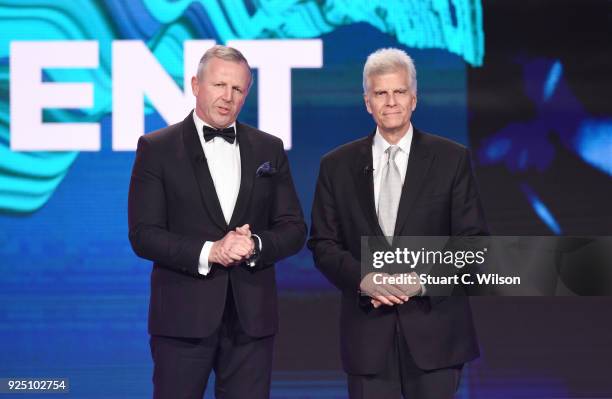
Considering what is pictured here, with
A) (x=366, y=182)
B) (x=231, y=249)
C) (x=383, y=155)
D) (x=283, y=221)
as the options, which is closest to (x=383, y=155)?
(x=383, y=155)

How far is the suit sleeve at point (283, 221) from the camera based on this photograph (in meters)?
3.10

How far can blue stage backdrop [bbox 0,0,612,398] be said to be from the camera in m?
4.70

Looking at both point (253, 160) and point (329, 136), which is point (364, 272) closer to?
point (253, 160)

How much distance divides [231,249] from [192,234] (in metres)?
0.23

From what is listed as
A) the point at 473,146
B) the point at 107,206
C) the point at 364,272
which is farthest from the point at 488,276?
the point at 107,206

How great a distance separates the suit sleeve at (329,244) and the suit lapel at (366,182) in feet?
0.38

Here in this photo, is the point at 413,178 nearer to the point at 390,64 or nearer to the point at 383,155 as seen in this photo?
the point at 383,155

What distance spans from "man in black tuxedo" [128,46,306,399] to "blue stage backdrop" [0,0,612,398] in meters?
1.53

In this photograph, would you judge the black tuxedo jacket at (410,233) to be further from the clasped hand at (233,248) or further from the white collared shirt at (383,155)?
the clasped hand at (233,248)

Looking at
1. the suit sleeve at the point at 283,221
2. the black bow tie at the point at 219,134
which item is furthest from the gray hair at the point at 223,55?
the suit sleeve at the point at 283,221
